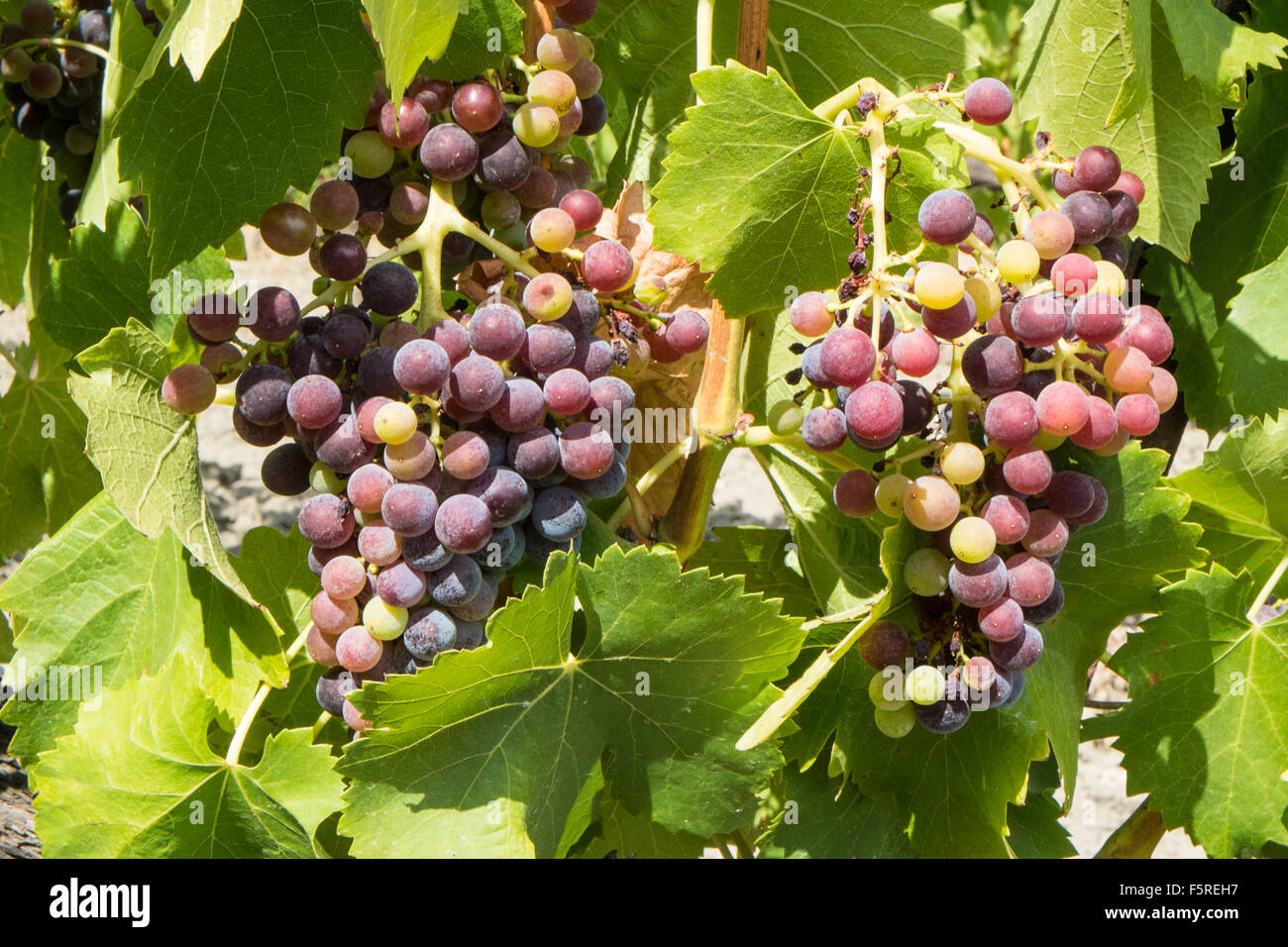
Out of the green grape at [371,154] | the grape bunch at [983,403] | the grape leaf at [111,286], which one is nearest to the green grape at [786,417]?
the grape bunch at [983,403]

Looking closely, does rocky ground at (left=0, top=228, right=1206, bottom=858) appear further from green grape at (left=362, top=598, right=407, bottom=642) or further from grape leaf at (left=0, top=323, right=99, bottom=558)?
green grape at (left=362, top=598, right=407, bottom=642)

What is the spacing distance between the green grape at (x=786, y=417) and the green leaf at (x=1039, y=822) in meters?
0.61

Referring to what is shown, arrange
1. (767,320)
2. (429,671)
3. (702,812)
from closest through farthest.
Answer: (429,671) < (702,812) < (767,320)

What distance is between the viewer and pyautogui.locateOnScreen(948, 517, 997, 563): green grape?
1013 millimetres

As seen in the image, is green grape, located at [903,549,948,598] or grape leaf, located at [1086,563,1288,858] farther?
grape leaf, located at [1086,563,1288,858]

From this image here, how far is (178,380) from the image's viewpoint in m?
1.10

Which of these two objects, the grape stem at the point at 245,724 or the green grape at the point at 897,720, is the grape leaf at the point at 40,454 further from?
the green grape at the point at 897,720

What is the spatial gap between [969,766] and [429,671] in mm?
584

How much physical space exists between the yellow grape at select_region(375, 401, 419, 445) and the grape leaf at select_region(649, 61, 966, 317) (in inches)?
11.2

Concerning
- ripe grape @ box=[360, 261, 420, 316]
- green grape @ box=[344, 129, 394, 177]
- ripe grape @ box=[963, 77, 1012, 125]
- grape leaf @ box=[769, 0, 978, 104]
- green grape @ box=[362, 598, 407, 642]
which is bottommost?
green grape @ box=[362, 598, 407, 642]

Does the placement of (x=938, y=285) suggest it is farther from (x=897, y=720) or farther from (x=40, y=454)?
(x=40, y=454)

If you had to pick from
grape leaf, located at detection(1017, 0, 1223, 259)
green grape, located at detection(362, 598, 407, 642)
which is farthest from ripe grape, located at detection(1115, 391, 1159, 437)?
green grape, located at detection(362, 598, 407, 642)

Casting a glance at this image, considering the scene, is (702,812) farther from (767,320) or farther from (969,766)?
(767,320)
